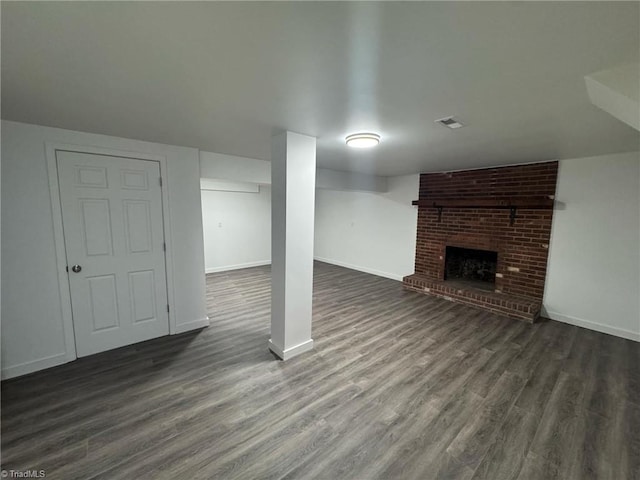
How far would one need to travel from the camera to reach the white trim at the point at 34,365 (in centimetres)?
226

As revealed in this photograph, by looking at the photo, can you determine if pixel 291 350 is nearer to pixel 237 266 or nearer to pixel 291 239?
pixel 291 239

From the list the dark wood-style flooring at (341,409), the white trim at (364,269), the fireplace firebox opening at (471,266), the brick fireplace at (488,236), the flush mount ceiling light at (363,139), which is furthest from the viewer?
the white trim at (364,269)

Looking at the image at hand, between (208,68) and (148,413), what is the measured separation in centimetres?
235

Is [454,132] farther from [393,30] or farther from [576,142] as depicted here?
[393,30]

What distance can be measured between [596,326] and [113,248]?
231 inches

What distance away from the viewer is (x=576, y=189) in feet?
11.2

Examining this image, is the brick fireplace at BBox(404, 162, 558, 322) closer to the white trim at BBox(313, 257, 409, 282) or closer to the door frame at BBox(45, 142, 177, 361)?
the white trim at BBox(313, 257, 409, 282)

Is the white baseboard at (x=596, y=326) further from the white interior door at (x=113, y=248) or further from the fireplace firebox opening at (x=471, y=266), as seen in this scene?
the white interior door at (x=113, y=248)

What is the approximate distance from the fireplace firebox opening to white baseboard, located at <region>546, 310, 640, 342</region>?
93 centimetres

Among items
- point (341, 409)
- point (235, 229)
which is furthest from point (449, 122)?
point (235, 229)

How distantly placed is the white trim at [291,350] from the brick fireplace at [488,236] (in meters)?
2.78

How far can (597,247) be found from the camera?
3.32 meters

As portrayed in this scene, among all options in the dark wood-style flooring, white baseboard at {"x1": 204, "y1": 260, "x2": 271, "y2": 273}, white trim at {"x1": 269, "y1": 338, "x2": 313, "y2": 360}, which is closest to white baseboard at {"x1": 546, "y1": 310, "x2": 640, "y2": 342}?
the dark wood-style flooring

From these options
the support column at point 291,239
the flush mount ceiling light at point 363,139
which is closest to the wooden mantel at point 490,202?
the flush mount ceiling light at point 363,139
